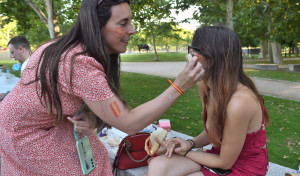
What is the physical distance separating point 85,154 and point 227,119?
103 cm

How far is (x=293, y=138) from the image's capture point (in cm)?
485

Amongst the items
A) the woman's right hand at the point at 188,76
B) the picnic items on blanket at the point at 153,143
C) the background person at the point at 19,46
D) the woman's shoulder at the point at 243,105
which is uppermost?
the background person at the point at 19,46

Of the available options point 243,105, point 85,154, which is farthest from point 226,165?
point 85,154

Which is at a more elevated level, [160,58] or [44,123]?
[160,58]

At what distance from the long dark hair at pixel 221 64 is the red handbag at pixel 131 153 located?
4.10ft

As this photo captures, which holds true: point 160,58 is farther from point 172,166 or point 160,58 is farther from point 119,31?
point 119,31

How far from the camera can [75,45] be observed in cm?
140

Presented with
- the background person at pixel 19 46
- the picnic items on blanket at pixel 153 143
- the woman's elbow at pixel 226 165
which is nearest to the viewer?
the woman's elbow at pixel 226 165

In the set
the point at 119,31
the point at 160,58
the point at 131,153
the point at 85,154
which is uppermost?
the point at 119,31

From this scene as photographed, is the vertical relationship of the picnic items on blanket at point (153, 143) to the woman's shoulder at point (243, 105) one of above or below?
below

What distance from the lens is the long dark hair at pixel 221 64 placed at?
198 cm

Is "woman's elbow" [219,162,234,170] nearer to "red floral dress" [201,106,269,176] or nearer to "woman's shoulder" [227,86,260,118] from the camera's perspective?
"red floral dress" [201,106,269,176]

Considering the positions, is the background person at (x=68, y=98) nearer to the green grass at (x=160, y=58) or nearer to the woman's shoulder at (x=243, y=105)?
the woman's shoulder at (x=243, y=105)

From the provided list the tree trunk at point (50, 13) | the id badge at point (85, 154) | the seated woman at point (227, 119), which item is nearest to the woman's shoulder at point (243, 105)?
the seated woman at point (227, 119)
